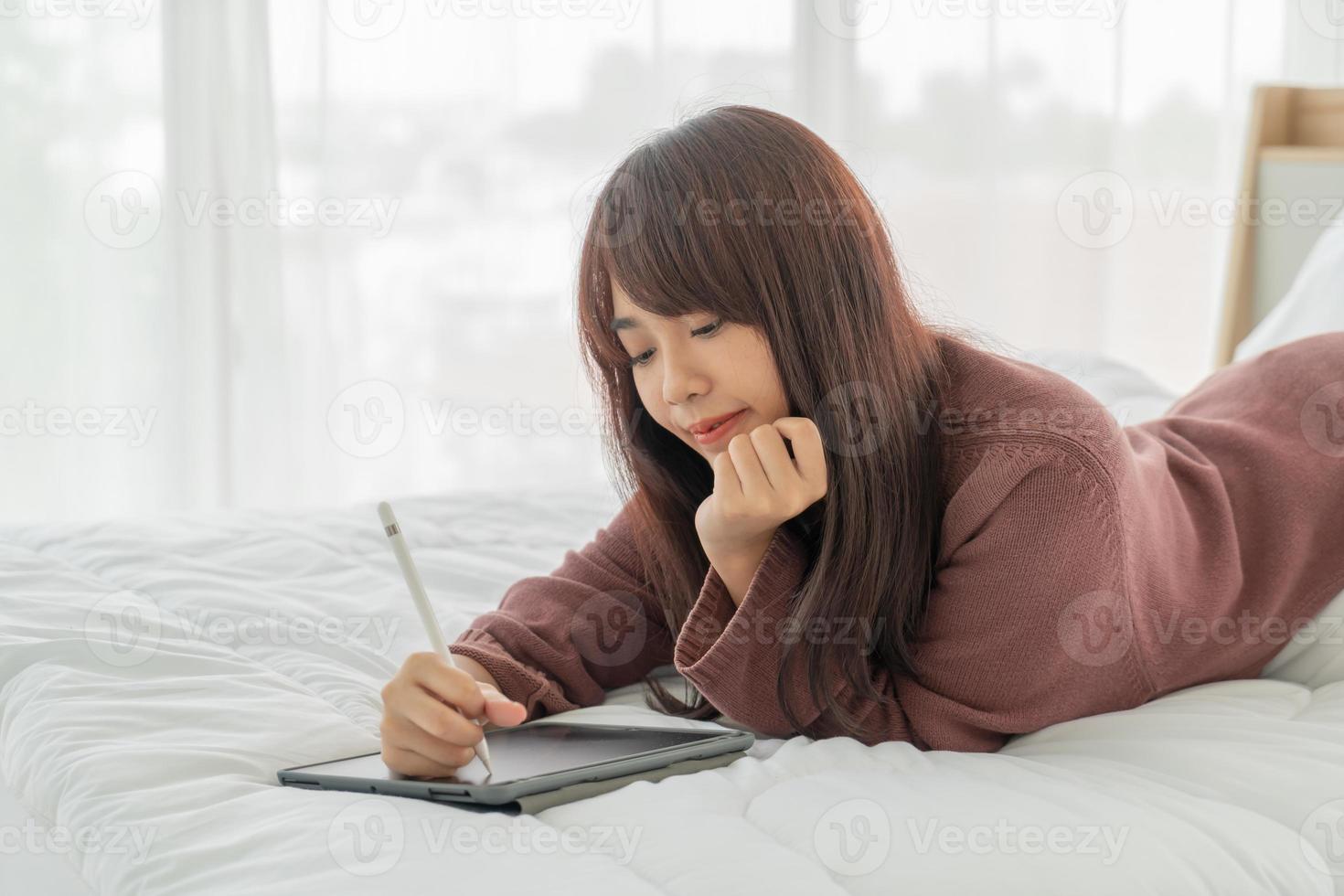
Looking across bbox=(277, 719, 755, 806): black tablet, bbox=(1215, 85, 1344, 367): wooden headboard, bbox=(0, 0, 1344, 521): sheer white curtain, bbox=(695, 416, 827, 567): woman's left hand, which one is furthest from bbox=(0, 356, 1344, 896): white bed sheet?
bbox=(1215, 85, 1344, 367): wooden headboard

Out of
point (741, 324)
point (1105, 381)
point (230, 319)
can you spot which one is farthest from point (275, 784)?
point (230, 319)

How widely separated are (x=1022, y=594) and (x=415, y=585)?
0.41 metres

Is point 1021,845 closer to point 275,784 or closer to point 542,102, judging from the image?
point 275,784

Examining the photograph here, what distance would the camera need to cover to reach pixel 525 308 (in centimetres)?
270

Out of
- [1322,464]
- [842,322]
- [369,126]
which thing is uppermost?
[369,126]

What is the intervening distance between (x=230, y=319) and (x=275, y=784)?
183 centimetres

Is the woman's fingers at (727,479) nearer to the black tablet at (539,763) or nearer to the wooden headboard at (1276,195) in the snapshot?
Answer: the black tablet at (539,763)

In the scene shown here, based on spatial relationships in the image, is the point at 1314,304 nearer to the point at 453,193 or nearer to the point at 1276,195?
the point at 1276,195

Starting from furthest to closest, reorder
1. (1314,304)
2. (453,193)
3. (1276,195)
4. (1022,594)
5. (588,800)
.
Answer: (453,193) → (1276,195) → (1314,304) → (1022,594) → (588,800)

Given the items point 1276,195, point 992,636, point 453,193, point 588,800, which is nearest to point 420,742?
point 588,800

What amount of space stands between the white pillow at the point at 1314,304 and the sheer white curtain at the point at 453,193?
1.38 ft

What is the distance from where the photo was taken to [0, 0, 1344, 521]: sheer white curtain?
2.30 meters

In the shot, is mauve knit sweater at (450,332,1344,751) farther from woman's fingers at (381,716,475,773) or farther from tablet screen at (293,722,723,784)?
woman's fingers at (381,716,475,773)

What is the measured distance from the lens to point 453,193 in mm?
2594
